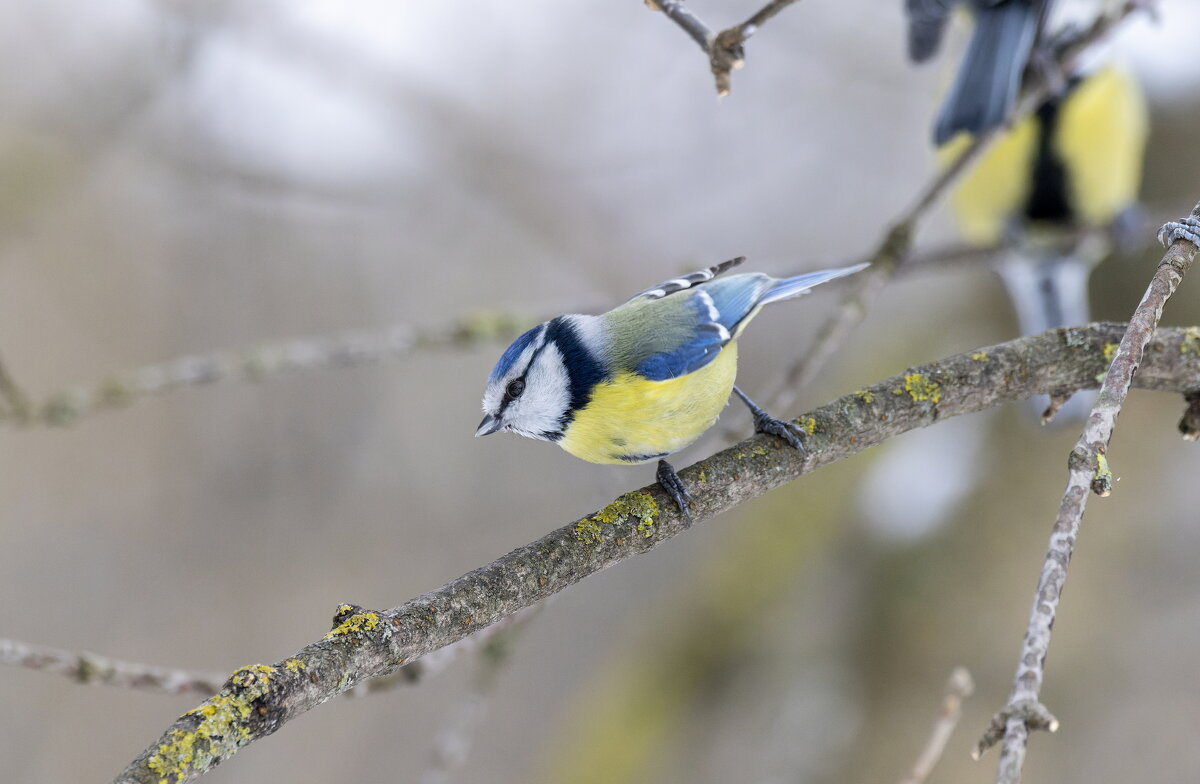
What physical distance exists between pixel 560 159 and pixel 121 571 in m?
1.52

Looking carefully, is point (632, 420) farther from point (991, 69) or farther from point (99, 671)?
point (991, 69)

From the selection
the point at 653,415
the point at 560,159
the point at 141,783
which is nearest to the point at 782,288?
the point at 653,415

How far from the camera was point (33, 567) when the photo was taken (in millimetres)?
2305

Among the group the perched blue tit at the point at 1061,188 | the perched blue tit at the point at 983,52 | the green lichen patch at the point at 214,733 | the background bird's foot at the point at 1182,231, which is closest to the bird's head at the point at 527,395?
the green lichen patch at the point at 214,733

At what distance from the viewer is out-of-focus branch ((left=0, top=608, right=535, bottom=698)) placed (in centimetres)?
78

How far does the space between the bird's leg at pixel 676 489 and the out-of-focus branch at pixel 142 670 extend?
0.16 metres

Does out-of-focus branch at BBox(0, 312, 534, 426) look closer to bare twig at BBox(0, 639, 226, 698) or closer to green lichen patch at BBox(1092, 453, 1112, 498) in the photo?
bare twig at BBox(0, 639, 226, 698)

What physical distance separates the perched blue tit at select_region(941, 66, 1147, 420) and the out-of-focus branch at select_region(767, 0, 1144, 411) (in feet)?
1.16

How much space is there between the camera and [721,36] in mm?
771

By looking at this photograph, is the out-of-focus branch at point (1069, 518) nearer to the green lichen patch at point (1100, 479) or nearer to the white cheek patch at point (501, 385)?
the green lichen patch at point (1100, 479)

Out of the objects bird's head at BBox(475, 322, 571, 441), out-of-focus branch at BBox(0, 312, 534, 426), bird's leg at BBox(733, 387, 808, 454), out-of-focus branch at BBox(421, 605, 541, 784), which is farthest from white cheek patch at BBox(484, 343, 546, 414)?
out-of-focus branch at BBox(0, 312, 534, 426)

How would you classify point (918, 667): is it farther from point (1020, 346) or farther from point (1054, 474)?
point (1020, 346)

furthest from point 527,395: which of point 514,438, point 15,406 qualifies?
point 514,438

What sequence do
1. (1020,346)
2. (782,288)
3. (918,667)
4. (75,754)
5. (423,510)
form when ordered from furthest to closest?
(423,510) < (75,754) < (918,667) < (782,288) < (1020,346)
